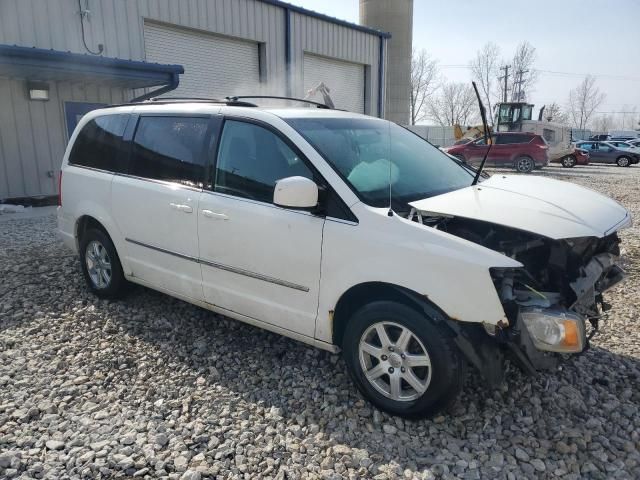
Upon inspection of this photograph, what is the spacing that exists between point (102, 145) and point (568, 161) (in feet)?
83.6

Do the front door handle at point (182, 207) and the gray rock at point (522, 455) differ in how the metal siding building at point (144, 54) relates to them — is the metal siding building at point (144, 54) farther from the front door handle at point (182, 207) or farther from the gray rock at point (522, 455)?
the gray rock at point (522, 455)

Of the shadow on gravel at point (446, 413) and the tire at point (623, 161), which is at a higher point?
the shadow on gravel at point (446, 413)

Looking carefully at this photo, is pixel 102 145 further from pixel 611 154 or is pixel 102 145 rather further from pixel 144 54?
pixel 611 154

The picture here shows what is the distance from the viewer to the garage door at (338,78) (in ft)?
52.5

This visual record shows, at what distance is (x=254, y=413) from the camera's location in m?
3.07

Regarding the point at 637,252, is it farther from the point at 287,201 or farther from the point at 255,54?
the point at 255,54

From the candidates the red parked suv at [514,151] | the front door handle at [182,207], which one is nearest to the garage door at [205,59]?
the front door handle at [182,207]

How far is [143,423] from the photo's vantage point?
2.95 m

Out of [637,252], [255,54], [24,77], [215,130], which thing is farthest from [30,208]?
[637,252]

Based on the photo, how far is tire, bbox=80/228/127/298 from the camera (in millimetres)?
4594

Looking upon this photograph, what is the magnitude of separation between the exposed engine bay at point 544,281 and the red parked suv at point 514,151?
60.8 feet

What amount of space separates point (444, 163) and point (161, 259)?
7.87 ft

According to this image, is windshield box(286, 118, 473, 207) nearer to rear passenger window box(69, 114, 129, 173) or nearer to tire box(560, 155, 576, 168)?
rear passenger window box(69, 114, 129, 173)

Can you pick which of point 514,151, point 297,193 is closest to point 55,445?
point 297,193
